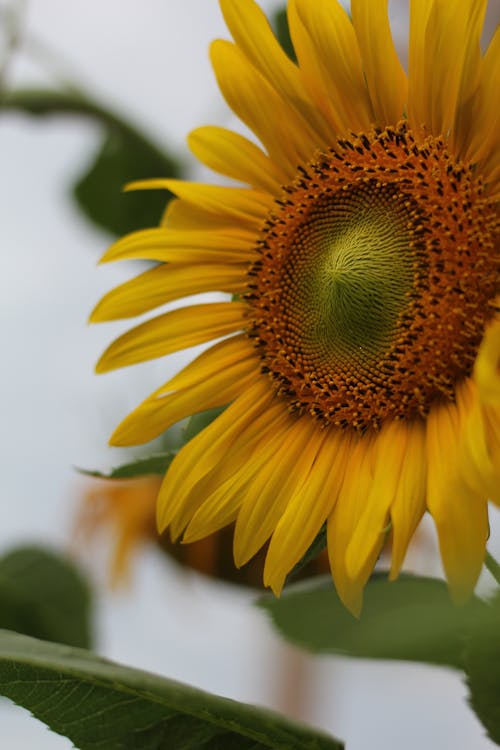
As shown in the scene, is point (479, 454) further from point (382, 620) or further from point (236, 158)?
point (236, 158)

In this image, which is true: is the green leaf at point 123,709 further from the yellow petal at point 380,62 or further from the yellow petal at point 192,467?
the yellow petal at point 380,62

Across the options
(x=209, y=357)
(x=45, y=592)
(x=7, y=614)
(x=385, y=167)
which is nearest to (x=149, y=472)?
(x=209, y=357)

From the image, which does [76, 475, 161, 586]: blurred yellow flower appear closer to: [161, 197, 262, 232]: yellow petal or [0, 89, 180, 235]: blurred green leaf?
[0, 89, 180, 235]: blurred green leaf

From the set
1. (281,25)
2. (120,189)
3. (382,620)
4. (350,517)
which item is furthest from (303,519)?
(120,189)

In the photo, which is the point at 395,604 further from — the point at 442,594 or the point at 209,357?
the point at 209,357

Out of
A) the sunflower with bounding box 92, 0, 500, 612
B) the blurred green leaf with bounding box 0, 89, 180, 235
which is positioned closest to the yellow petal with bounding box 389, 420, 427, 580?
the sunflower with bounding box 92, 0, 500, 612

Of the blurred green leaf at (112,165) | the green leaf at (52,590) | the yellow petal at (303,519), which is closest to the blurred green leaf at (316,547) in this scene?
the yellow petal at (303,519)
